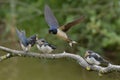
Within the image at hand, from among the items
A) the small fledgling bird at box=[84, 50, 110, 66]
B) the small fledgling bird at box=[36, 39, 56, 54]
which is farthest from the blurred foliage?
the small fledgling bird at box=[84, 50, 110, 66]

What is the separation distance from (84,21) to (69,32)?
16.6 inches

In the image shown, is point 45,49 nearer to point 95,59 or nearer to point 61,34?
point 61,34

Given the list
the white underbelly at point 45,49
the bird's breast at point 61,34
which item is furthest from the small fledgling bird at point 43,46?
the bird's breast at point 61,34

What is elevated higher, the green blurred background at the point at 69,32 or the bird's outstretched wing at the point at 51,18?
the bird's outstretched wing at the point at 51,18

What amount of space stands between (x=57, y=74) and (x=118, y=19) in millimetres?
1503

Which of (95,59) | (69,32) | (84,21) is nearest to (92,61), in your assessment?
(95,59)

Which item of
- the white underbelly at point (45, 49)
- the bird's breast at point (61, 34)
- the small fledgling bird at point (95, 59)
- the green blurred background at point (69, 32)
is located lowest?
the green blurred background at point (69, 32)

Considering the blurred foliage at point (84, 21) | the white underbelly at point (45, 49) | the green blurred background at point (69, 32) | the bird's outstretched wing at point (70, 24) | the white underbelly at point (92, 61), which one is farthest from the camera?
the blurred foliage at point (84, 21)

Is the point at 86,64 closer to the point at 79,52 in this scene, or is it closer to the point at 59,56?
the point at 59,56

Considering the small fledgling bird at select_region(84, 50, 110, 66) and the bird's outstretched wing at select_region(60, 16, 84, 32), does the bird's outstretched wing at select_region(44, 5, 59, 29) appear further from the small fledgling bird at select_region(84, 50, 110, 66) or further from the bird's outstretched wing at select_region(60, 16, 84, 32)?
the small fledgling bird at select_region(84, 50, 110, 66)

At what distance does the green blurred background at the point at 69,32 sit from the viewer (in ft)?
21.8

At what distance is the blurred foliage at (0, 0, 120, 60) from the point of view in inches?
279

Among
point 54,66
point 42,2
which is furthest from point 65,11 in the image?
point 54,66

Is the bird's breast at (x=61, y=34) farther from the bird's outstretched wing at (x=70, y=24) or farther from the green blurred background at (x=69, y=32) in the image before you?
the green blurred background at (x=69, y=32)
